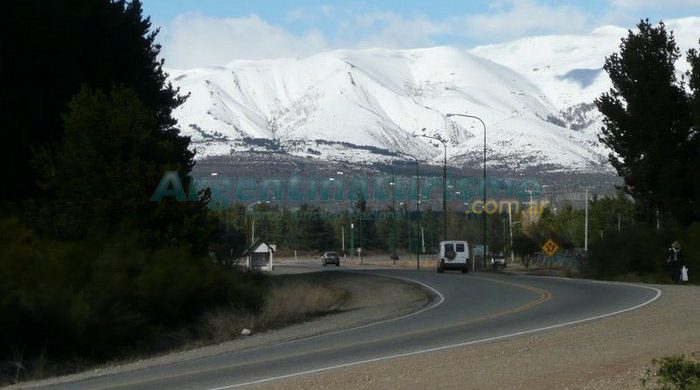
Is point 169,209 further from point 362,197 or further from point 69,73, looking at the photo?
point 362,197

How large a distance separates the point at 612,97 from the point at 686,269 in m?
18.6

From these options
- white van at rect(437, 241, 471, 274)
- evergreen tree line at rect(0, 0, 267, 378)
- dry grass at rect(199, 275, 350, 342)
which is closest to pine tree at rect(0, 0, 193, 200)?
evergreen tree line at rect(0, 0, 267, 378)

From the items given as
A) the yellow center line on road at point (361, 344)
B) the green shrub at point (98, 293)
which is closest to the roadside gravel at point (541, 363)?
the yellow center line on road at point (361, 344)

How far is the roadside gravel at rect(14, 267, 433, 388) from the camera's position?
83.6ft

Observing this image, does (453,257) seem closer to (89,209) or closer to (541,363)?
(89,209)

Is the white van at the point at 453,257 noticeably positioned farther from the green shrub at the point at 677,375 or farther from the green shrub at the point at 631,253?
the green shrub at the point at 677,375

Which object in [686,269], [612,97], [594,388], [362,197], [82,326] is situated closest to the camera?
[594,388]

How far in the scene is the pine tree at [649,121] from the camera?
2598 inches

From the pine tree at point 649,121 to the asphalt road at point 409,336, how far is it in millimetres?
24716

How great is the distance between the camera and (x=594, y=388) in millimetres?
16391

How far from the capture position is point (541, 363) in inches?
769

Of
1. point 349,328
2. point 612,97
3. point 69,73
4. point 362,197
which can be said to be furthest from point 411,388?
point 362,197

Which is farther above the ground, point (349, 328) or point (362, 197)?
point (362, 197)

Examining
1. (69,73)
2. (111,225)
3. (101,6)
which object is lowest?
(111,225)
